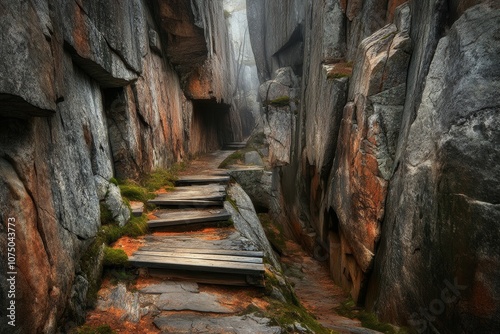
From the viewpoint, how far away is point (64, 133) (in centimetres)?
412

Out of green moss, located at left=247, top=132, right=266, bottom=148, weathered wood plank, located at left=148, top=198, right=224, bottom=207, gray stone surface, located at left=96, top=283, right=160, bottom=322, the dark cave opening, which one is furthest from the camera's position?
green moss, located at left=247, top=132, right=266, bottom=148

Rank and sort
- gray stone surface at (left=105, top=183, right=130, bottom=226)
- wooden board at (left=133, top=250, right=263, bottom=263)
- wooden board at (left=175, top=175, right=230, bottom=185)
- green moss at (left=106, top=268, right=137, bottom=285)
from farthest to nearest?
wooden board at (left=175, top=175, right=230, bottom=185)
gray stone surface at (left=105, top=183, right=130, bottom=226)
wooden board at (left=133, top=250, right=263, bottom=263)
green moss at (left=106, top=268, right=137, bottom=285)

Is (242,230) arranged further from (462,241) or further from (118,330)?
(462,241)

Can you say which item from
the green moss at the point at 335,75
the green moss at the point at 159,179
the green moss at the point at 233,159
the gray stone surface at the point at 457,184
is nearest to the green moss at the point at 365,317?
the gray stone surface at the point at 457,184

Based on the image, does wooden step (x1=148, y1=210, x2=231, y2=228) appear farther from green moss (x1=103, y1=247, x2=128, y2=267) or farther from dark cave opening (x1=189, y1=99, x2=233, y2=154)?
dark cave opening (x1=189, y1=99, x2=233, y2=154)

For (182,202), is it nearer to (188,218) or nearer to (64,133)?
(188,218)

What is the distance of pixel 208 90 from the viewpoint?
1469cm

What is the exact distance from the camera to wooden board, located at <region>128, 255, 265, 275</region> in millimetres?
4672

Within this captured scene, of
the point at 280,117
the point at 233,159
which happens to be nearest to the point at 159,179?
the point at 233,159

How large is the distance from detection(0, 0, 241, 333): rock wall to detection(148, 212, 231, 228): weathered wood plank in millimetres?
772

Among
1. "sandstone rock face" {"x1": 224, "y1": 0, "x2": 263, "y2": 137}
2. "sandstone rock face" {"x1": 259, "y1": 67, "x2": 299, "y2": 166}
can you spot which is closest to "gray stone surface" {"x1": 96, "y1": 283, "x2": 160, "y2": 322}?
"sandstone rock face" {"x1": 259, "y1": 67, "x2": 299, "y2": 166}

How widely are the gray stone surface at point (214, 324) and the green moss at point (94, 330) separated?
56cm

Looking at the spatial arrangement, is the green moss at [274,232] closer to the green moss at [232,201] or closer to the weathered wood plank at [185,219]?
the green moss at [232,201]

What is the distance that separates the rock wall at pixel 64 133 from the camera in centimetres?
282
